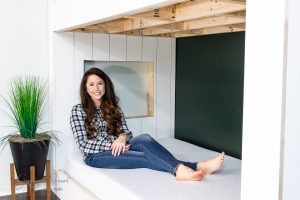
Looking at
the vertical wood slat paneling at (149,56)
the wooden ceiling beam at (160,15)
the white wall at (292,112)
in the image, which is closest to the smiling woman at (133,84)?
the vertical wood slat paneling at (149,56)

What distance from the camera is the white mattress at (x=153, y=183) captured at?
8.64 ft

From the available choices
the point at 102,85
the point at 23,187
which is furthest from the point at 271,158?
the point at 23,187

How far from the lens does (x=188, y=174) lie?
2.88m

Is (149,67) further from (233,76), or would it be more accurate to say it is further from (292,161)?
(292,161)

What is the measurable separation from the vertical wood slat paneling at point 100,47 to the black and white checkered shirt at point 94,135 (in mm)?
761

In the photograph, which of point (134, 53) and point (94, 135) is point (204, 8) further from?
point (134, 53)

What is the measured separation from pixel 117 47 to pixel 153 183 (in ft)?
6.04

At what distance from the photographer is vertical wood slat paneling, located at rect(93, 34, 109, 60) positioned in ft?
13.4

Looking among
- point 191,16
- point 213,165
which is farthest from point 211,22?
point 213,165

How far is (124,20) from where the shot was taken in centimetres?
358

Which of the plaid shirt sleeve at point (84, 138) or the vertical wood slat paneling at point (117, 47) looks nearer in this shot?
the plaid shirt sleeve at point (84, 138)

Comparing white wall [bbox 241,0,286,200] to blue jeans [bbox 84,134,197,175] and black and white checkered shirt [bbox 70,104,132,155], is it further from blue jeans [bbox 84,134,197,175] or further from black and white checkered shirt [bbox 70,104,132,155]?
black and white checkered shirt [bbox 70,104,132,155]

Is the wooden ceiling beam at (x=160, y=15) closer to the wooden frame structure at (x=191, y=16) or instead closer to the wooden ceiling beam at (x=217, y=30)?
the wooden frame structure at (x=191, y=16)

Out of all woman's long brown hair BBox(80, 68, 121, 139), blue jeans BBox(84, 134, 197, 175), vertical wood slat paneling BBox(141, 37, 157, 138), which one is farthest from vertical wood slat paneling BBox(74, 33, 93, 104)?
blue jeans BBox(84, 134, 197, 175)
